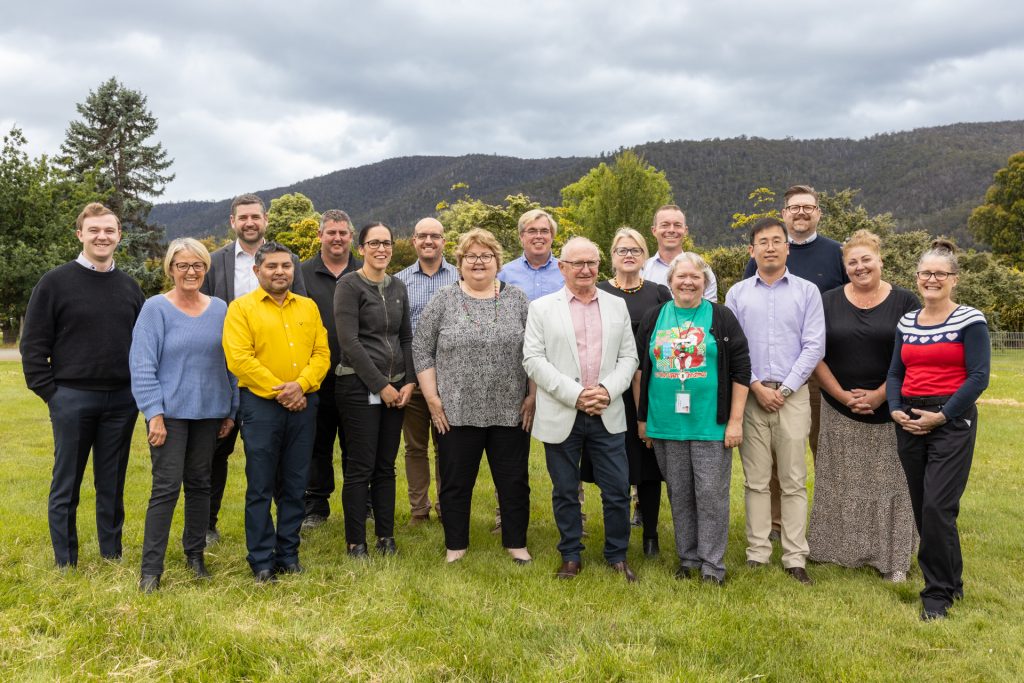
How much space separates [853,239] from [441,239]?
3.28 meters

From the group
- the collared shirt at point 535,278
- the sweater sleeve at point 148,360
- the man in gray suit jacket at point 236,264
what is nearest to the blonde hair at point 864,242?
the collared shirt at point 535,278

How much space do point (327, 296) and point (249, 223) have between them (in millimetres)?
849

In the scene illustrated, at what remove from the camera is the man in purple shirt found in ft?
16.7

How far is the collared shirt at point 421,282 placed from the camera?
6281mm

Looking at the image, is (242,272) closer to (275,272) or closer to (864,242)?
(275,272)

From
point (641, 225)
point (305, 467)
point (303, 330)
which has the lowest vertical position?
point (305, 467)

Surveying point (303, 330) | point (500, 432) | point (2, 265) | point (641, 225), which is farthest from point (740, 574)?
point (641, 225)

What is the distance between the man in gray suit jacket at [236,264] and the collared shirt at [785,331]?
11.8 ft

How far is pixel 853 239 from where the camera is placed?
17.3 feet

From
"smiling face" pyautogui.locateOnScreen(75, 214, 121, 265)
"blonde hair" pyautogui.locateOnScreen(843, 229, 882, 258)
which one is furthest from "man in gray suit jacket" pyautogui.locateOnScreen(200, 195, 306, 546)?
"blonde hair" pyautogui.locateOnScreen(843, 229, 882, 258)

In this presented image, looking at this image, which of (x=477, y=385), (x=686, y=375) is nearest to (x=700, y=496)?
(x=686, y=375)

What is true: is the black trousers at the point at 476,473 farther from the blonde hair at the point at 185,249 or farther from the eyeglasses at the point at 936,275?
the eyeglasses at the point at 936,275

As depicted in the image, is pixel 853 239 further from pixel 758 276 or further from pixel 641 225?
pixel 641 225

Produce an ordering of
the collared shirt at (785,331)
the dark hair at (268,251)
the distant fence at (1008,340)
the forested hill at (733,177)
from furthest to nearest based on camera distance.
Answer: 1. the forested hill at (733,177)
2. the distant fence at (1008,340)
3. the collared shirt at (785,331)
4. the dark hair at (268,251)
